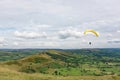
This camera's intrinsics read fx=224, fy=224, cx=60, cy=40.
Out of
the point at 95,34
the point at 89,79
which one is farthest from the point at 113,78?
the point at 95,34

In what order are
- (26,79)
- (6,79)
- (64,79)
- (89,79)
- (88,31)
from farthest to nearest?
(89,79), (64,79), (26,79), (6,79), (88,31)

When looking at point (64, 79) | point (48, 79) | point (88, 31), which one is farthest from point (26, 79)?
point (88, 31)

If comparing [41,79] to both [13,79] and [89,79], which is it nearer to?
[13,79]

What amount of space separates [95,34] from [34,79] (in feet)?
96.2

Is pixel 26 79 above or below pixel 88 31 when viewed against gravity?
below

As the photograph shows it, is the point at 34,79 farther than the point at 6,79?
Yes

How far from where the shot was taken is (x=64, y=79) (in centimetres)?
8688

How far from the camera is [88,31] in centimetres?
6812

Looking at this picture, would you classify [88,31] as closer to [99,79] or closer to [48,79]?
[48,79]

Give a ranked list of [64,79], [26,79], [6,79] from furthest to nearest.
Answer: [64,79] < [26,79] < [6,79]

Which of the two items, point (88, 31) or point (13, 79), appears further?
point (13, 79)

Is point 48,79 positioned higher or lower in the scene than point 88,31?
lower

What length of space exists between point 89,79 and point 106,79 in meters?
8.24

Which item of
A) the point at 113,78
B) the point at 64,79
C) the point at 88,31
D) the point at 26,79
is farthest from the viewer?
the point at 113,78
